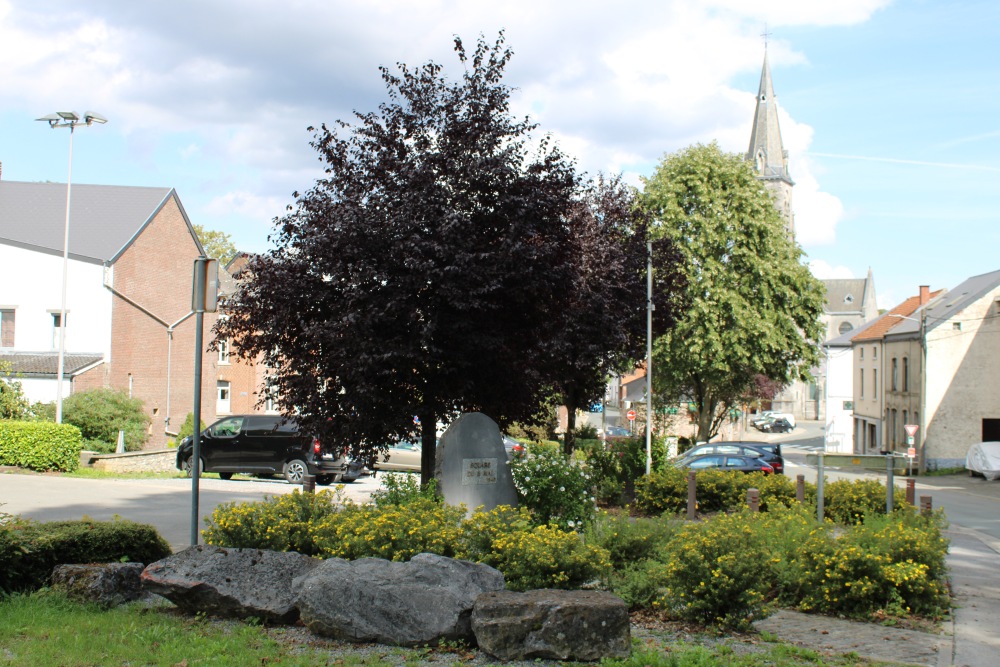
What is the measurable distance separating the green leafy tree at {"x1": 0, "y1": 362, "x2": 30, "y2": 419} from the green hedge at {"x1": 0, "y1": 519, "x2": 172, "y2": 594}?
19876 millimetres

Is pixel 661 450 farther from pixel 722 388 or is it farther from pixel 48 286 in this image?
pixel 48 286

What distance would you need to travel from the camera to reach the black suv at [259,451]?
2284 centimetres

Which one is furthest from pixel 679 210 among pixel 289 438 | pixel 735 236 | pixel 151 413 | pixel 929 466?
Answer: pixel 151 413

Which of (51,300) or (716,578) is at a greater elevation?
(51,300)

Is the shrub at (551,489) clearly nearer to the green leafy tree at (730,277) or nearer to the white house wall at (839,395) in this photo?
the green leafy tree at (730,277)

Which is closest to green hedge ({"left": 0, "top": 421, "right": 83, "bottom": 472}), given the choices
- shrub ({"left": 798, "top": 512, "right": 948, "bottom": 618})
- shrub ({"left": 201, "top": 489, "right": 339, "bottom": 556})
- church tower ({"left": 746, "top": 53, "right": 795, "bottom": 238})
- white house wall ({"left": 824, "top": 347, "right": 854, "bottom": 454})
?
shrub ({"left": 201, "top": 489, "right": 339, "bottom": 556})

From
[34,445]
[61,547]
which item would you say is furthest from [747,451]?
[61,547]

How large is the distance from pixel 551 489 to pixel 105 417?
75.3 ft

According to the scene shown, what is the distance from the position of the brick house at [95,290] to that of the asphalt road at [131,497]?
48.7ft

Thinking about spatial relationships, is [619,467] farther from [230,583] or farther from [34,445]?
[34,445]

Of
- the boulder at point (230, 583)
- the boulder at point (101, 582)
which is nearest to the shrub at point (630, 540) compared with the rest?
the boulder at point (230, 583)

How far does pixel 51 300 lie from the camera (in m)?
35.2

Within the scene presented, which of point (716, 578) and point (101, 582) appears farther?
point (101, 582)

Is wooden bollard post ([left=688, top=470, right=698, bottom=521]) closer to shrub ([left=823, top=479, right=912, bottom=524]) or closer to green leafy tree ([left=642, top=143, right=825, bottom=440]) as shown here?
shrub ([left=823, top=479, right=912, bottom=524])
